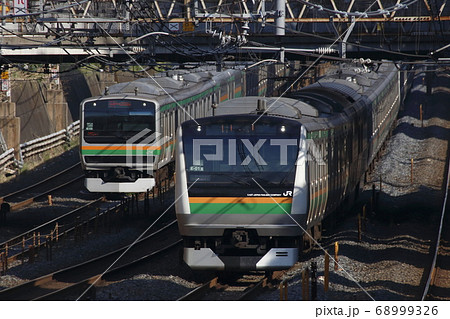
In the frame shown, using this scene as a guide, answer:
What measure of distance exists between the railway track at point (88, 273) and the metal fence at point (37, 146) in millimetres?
10032

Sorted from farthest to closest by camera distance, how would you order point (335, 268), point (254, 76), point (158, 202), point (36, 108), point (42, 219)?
point (254, 76) < point (36, 108) < point (158, 202) < point (42, 219) < point (335, 268)

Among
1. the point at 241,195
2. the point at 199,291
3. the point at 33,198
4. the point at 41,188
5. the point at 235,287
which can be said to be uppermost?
the point at 241,195

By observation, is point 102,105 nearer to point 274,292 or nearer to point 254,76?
point 274,292

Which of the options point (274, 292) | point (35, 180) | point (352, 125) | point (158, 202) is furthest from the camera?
point (35, 180)

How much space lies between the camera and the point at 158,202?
75.3 ft

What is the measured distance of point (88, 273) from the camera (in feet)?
50.2

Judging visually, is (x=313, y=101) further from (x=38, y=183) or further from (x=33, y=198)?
(x=38, y=183)

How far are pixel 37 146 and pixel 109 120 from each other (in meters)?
9.66

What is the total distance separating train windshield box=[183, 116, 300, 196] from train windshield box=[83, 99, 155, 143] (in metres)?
7.99

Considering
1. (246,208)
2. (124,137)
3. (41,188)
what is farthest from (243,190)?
(41,188)

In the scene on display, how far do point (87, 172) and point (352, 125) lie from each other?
7.06 m

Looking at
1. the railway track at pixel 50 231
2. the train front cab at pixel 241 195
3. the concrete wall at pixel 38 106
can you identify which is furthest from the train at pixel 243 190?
the concrete wall at pixel 38 106

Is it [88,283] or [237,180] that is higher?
[237,180]

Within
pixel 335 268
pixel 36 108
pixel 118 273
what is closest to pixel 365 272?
pixel 335 268
